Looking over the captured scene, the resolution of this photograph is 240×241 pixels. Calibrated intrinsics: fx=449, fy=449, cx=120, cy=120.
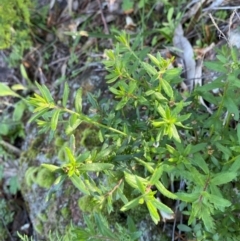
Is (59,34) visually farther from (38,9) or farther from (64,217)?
(64,217)

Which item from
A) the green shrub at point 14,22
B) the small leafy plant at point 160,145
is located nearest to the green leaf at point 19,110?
the green shrub at point 14,22

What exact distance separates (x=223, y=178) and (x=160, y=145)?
0.94ft

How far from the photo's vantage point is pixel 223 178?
1.37m

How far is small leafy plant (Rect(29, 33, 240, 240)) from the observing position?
137 cm

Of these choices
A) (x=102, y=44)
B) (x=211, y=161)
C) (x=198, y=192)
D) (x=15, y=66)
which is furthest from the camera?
(x=15, y=66)

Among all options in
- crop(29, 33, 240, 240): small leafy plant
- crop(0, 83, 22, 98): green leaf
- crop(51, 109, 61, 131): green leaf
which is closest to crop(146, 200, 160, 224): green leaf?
crop(29, 33, 240, 240): small leafy plant

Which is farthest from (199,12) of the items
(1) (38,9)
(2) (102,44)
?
(1) (38,9)

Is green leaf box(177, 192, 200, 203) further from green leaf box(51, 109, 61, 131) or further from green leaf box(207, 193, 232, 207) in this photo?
green leaf box(51, 109, 61, 131)

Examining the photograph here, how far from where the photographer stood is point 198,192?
1375 mm

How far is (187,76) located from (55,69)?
→ 883 mm

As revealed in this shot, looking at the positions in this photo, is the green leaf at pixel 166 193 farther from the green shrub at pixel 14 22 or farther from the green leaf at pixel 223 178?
the green shrub at pixel 14 22

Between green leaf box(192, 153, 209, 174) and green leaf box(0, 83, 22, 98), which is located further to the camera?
green leaf box(0, 83, 22, 98)

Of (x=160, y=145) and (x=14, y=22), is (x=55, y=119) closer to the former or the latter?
(x=160, y=145)

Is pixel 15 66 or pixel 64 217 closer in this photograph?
pixel 64 217
